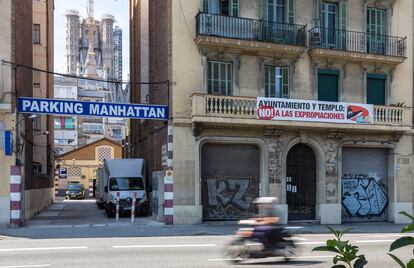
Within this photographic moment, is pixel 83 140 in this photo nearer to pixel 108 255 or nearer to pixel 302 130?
pixel 302 130

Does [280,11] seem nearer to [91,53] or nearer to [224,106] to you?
[224,106]

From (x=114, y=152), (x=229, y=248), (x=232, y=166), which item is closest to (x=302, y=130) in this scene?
(x=232, y=166)

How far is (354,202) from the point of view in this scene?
25891 mm

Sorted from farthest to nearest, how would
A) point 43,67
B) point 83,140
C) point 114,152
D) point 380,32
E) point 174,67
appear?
point 83,140 < point 114,152 < point 43,67 < point 380,32 < point 174,67

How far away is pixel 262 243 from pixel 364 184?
1589 centimetres

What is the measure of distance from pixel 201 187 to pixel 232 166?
1.88m

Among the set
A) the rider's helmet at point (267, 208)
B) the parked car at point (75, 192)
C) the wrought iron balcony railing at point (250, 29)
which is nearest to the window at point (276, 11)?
the wrought iron balcony railing at point (250, 29)

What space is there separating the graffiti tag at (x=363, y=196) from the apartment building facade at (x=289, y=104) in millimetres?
51

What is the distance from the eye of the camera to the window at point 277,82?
24734mm

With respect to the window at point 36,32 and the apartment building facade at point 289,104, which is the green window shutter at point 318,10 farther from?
the window at point 36,32

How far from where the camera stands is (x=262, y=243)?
466 inches

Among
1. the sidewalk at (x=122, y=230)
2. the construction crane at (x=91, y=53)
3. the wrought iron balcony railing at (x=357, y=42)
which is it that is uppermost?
the construction crane at (x=91, y=53)

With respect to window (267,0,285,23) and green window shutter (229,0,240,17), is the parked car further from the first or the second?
window (267,0,285,23)

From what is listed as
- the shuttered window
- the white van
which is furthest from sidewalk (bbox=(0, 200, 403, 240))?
the shuttered window
